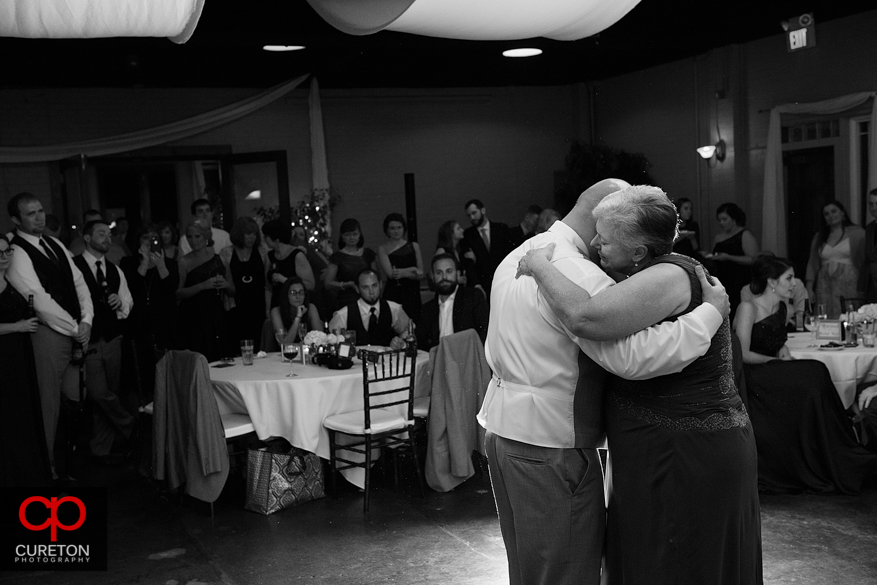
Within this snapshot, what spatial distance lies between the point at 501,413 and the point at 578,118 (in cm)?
1057

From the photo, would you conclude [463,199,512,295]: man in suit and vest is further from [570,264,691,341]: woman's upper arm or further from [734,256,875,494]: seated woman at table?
[570,264,691,341]: woman's upper arm

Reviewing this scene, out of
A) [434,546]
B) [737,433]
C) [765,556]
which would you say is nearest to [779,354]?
[765,556]

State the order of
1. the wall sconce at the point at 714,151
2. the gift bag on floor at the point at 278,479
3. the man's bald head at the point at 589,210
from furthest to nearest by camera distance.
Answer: the wall sconce at the point at 714,151 < the gift bag on floor at the point at 278,479 < the man's bald head at the point at 589,210

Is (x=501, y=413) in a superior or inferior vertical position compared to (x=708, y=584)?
superior

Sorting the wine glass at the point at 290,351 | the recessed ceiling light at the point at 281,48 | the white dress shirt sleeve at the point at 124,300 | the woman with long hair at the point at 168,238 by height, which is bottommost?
the wine glass at the point at 290,351

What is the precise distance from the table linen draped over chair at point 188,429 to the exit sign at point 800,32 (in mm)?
6341

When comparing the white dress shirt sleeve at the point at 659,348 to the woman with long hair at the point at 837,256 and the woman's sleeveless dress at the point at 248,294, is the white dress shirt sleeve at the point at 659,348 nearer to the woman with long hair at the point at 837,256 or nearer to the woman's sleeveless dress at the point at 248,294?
the woman's sleeveless dress at the point at 248,294

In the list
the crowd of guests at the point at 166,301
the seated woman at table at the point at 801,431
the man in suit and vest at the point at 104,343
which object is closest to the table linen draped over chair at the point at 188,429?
the crowd of guests at the point at 166,301

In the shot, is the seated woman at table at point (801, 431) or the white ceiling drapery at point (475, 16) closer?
the white ceiling drapery at point (475, 16)

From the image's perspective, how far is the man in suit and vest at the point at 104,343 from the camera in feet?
19.6

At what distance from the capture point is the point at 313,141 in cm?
1110

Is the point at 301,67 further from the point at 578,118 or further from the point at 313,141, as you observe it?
the point at 578,118

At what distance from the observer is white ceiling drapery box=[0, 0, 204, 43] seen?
2.39m

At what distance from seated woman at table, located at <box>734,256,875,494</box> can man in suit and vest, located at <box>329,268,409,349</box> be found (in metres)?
2.24
